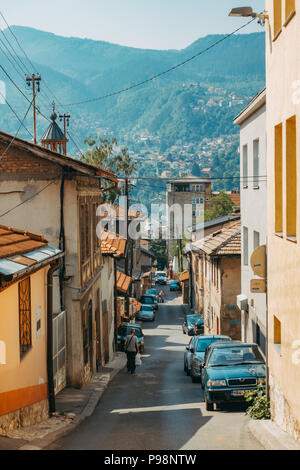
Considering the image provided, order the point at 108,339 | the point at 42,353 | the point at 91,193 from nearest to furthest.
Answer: the point at 42,353
the point at 91,193
the point at 108,339

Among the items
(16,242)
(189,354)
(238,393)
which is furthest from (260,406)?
(189,354)

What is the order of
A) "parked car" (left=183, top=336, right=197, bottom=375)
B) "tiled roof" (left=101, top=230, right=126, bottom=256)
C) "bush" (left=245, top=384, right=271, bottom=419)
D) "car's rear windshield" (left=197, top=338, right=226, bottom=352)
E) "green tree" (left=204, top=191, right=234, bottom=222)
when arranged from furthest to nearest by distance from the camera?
1. "green tree" (left=204, top=191, right=234, bottom=222)
2. "tiled roof" (left=101, top=230, right=126, bottom=256)
3. "parked car" (left=183, top=336, right=197, bottom=375)
4. "car's rear windshield" (left=197, top=338, right=226, bottom=352)
5. "bush" (left=245, top=384, right=271, bottom=419)

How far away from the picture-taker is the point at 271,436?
9.02 m

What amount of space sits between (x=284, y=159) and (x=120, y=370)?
15914mm

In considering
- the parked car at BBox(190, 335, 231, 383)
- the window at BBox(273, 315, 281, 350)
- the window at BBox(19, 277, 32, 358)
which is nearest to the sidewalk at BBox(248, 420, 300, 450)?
the window at BBox(273, 315, 281, 350)

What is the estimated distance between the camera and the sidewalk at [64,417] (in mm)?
8740

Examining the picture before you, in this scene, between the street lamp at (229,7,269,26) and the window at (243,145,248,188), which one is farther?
the window at (243,145,248,188)

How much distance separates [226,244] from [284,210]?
17.4 metres

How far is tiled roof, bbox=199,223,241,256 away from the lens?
1047 inches

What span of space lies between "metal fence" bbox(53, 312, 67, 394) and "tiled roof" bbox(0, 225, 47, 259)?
394 centimetres

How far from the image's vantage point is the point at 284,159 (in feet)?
32.1

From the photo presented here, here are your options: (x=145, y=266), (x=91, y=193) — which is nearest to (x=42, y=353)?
(x=91, y=193)

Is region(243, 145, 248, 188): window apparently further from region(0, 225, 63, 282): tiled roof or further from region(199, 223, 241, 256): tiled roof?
region(0, 225, 63, 282): tiled roof
